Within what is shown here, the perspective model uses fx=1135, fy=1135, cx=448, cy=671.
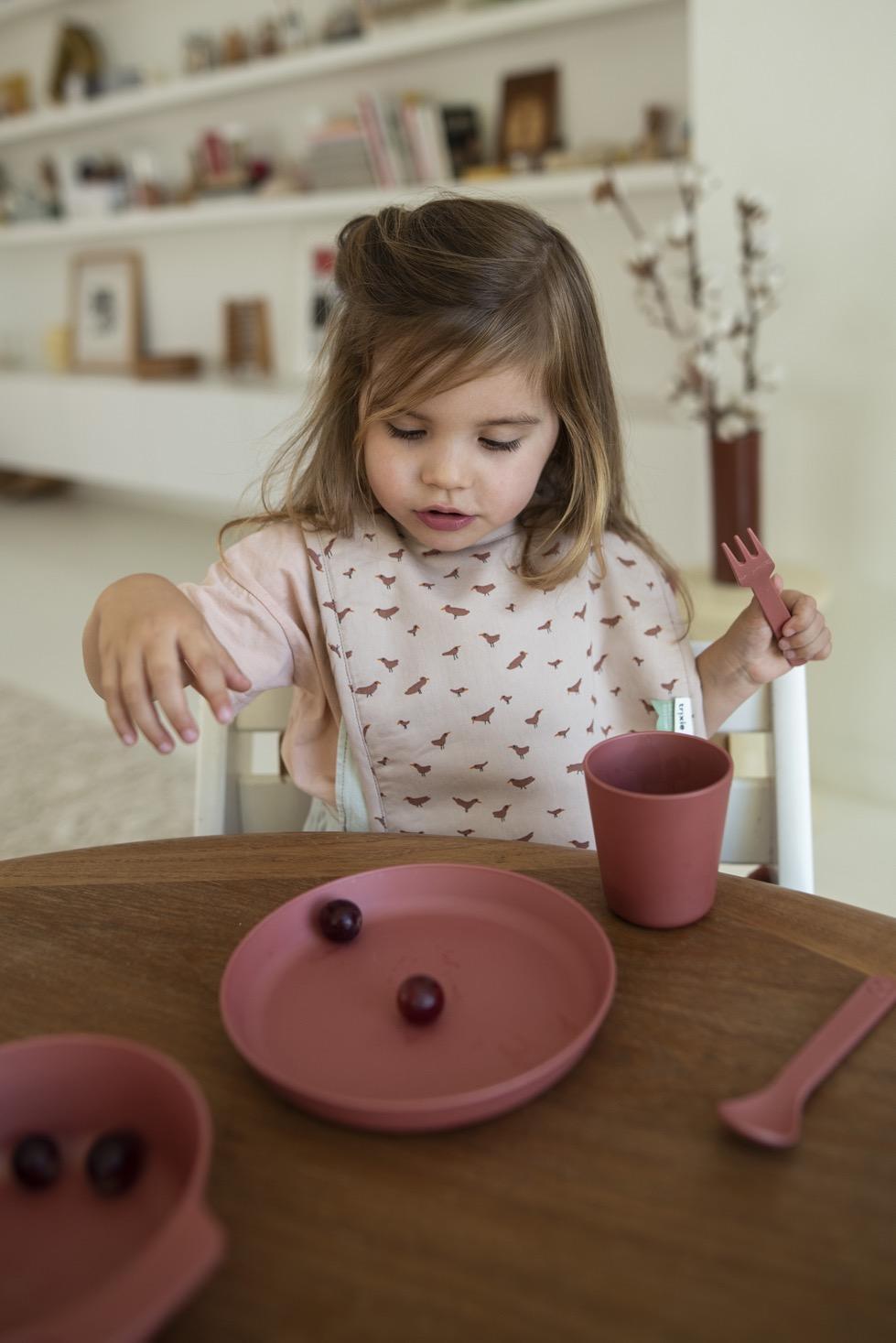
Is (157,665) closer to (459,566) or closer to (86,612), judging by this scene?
(459,566)

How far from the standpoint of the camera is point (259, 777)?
1137mm

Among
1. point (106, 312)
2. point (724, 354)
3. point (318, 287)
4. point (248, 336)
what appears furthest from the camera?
point (106, 312)

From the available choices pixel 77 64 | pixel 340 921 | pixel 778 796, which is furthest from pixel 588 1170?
pixel 77 64

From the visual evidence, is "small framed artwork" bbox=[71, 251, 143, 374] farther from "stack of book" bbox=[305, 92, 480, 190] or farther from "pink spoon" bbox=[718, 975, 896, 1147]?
"pink spoon" bbox=[718, 975, 896, 1147]

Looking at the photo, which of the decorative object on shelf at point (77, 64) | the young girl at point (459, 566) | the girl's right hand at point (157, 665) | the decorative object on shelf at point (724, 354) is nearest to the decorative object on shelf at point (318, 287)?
the decorative object on shelf at point (77, 64)

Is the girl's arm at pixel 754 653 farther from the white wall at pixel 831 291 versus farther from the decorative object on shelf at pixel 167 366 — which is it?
the decorative object on shelf at pixel 167 366

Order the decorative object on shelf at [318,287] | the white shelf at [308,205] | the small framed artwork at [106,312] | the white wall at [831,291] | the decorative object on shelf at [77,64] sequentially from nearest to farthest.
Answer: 1. the white wall at [831,291]
2. the white shelf at [308,205]
3. the decorative object on shelf at [318,287]
4. the decorative object on shelf at [77,64]
5. the small framed artwork at [106,312]

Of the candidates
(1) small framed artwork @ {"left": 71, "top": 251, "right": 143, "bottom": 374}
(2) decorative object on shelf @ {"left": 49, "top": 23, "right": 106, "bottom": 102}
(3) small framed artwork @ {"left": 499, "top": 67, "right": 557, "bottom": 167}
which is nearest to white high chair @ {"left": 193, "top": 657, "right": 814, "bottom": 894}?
(3) small framed artwork @ {"left": 499, "top": 67, "right": 557, "bottom": 167}

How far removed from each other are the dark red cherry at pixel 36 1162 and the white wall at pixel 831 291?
1991 millimetres

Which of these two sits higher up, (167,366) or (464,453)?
(464,453)

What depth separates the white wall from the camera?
198 centimetres

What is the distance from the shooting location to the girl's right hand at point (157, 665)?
73 centimetres

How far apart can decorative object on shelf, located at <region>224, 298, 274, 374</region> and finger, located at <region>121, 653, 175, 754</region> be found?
378 cm

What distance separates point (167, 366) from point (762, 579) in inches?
158
